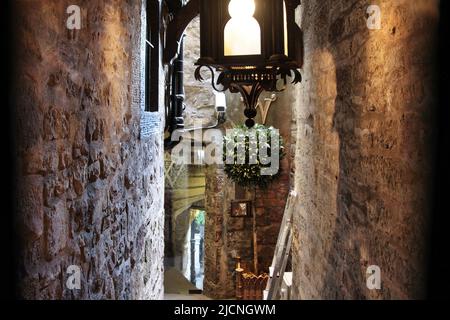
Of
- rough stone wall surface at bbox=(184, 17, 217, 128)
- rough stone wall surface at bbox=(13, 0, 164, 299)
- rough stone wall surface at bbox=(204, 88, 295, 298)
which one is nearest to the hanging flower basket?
rough stone wall surface at bbox=(204, 88, 295, 298)

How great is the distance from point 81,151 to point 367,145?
4.11 ft

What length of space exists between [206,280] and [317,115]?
16.8 feet

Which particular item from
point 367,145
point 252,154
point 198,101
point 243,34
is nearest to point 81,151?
point 367,145

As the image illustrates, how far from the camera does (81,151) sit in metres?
1.79

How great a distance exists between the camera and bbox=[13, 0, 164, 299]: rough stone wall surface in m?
1.26

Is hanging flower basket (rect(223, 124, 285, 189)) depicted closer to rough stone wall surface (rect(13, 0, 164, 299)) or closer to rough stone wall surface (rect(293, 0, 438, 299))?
rough stone wall surface (rect(293, 0, 438, 299))

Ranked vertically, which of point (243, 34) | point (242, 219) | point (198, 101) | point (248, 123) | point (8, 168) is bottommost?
point (242, 219)

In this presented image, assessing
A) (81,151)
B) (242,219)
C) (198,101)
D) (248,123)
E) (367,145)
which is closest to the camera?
(81,151)

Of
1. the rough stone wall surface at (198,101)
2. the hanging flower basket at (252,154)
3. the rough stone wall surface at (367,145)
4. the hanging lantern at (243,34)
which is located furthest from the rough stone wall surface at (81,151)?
the rough stone wall surface at (198,101)

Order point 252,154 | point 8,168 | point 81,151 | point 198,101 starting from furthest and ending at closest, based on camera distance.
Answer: point 198,101, point 252,154, point 81,151, point 8,168

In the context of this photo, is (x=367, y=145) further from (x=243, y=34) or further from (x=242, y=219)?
(x=242, y=219)

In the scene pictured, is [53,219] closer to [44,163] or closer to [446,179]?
[44,163]

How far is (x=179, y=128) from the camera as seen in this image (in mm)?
4957

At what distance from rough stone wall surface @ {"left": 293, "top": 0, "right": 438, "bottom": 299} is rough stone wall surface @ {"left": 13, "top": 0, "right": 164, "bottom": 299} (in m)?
1.17
